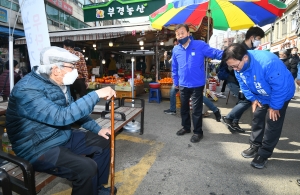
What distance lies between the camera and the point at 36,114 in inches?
A: 62.5

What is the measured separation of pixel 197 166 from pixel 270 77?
1.52m

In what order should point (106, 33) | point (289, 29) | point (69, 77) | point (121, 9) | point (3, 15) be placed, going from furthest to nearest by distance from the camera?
point (289, 29) → point (3, 15) → point (121, 9) → point (106, 33) → point (69, 77)

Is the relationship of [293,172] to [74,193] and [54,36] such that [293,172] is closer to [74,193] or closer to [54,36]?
[74,193]

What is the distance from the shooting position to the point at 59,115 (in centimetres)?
163

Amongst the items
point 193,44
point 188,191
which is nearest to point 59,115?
point 188,191

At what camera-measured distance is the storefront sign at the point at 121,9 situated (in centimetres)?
1095

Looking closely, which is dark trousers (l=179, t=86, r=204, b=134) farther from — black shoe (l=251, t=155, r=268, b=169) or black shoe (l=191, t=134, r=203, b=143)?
black shoe (l=251, t=155, r=268, b=169)

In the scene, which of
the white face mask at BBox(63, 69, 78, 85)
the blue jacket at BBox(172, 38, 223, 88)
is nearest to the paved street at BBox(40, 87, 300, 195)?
the blue jacket at BBox(172, 38, 223, 88)

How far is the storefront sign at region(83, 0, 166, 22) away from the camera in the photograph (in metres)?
11.0

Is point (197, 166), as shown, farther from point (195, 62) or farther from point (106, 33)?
point (106, 33)

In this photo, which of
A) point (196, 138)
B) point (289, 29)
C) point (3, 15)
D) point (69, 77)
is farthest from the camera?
point (289, 29)

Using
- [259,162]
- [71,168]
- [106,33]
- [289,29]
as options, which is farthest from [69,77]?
[289,29]

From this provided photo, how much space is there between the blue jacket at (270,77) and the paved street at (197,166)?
0.96m

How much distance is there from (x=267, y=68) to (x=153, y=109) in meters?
4.20
